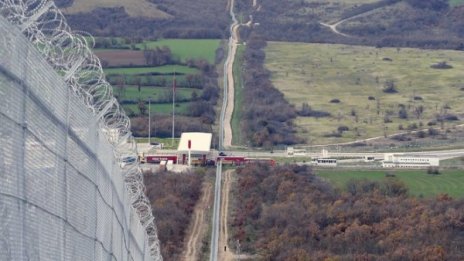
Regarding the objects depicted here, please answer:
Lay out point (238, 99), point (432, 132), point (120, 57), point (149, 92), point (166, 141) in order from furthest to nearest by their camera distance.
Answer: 1. point (120, 57)
2. point (238, 99)
3. point (149, 92)
4. point (432, 132)
5. point (166, 141)

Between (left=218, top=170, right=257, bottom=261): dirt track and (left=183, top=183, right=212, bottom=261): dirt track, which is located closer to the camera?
(left=218, top=170, right=257, bottom=261): dirt track

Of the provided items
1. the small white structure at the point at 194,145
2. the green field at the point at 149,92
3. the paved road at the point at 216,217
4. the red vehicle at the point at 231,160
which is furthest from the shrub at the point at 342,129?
the paved road at the point at 216,217

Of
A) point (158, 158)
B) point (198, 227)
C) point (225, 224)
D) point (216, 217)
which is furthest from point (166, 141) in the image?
point (198, 227)

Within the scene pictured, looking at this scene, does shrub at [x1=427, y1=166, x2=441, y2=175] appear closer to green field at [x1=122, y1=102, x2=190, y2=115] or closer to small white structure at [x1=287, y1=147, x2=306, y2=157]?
small white structure at [x1=287, y1=147, x2=306, y2=157]

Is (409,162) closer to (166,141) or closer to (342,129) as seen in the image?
(342,129)

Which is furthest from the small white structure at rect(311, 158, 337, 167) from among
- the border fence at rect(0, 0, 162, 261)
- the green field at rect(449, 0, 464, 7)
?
the green field at rect(449, 0, 464, 7)

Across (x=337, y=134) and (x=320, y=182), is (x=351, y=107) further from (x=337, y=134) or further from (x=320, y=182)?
(x=320, y=182)

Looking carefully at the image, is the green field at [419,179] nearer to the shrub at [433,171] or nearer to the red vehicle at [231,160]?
the shrub at [433,171]
